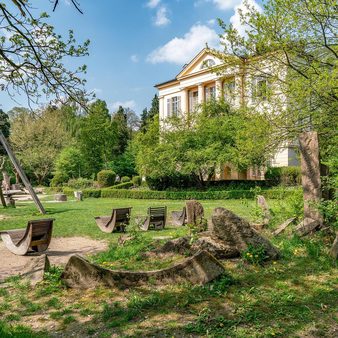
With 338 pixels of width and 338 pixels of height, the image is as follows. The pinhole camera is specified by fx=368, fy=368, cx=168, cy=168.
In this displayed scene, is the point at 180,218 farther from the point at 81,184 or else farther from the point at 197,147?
the point at 81,184

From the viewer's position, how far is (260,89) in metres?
10.4

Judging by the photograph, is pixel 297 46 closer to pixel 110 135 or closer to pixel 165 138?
pixel 165 138

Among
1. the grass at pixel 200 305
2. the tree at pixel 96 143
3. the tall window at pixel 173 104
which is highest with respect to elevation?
the tall window at pixel 173 104

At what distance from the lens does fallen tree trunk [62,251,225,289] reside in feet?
15.7

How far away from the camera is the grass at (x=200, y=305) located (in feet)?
12.1

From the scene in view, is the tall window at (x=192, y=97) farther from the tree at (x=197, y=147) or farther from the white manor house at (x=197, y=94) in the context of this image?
the tree at (x=197, y=147)

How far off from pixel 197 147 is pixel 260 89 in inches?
677

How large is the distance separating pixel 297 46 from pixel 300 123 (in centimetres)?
206

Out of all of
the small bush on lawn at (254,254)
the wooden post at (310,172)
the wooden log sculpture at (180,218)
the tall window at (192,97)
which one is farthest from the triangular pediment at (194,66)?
the small bush on lawn at (254,254)

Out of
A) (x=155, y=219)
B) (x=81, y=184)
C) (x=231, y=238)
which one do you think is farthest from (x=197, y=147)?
(x=231, y=238)

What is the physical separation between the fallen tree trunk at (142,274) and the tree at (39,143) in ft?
137

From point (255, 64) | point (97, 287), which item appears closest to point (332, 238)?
point (97, 287)

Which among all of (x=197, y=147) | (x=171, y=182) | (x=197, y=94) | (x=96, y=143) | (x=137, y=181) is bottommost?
(x=171, y=182)

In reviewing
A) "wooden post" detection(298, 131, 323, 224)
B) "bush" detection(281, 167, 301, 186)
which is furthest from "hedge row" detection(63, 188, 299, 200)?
"wooden post" detection(298, 131, 323, 224)
